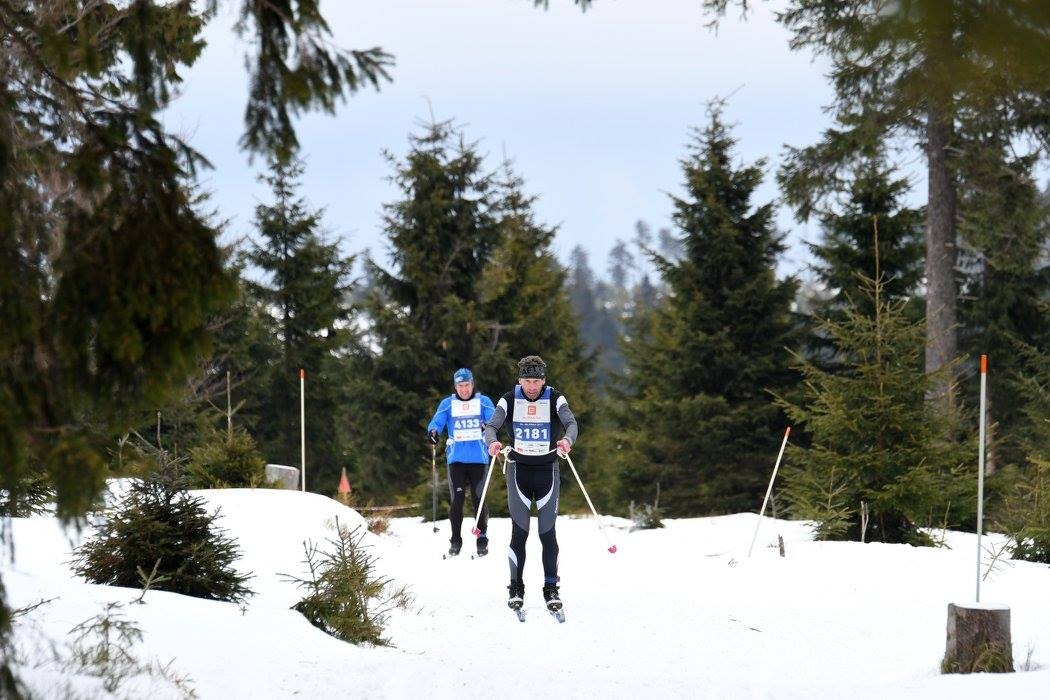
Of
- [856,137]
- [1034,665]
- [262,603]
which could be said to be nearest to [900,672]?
[1034,665]

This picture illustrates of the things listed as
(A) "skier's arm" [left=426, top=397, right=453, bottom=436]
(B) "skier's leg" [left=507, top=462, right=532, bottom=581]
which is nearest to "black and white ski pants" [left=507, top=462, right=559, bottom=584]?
(B) "skier's leg" [left=507, top=462, right=532, bottom=581]

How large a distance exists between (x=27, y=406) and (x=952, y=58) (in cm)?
394

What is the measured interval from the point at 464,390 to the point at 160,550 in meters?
5.90

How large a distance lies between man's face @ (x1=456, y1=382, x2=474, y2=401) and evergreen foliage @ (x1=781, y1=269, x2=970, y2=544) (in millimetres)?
4400

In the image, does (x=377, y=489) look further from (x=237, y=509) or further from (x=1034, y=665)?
(x=1034, y=665)

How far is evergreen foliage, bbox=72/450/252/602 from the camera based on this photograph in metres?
7.55

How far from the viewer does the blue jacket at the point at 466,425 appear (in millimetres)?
13062

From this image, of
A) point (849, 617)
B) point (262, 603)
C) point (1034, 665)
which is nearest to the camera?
point (1034, 665)

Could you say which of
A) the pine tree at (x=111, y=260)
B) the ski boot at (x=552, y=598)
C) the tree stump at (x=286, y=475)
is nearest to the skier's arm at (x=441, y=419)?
the ski boot at (x=552, y=598)

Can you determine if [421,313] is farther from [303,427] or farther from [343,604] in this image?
[343,604]

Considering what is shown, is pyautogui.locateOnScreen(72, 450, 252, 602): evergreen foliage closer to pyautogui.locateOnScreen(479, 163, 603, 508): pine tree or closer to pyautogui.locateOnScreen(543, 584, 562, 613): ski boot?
pyautogui.locateOnScreen(543, 584, 562, 613): ski boot

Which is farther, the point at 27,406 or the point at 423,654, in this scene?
the point at 423,654

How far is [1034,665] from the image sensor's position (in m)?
7.25

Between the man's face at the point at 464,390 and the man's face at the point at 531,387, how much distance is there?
3.39 metres
